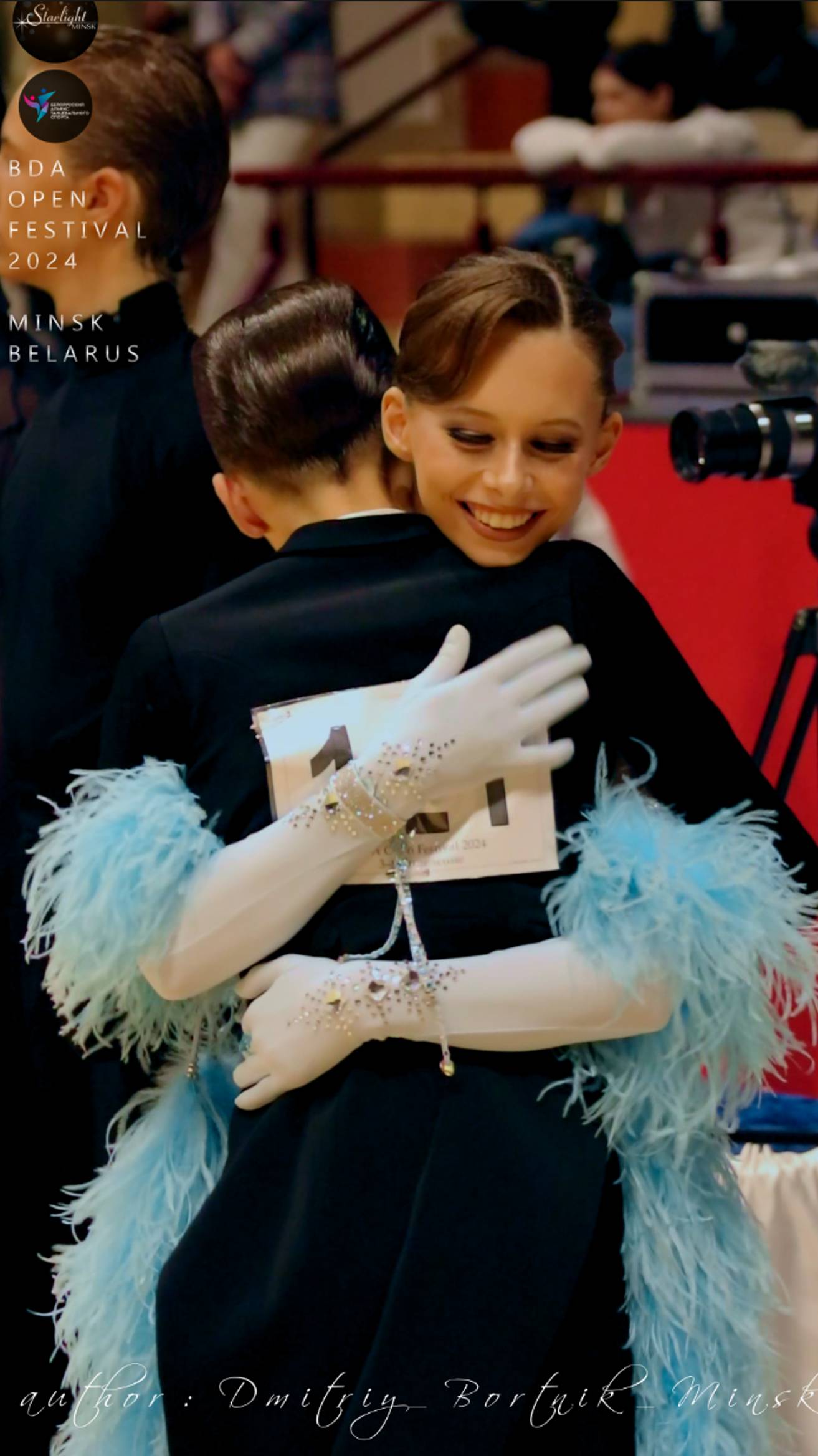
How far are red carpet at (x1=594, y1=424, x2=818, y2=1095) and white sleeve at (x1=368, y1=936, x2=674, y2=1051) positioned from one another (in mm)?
518

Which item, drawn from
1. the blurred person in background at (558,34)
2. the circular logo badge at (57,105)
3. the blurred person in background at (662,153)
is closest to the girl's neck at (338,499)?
the circular logo badge at (57,105)

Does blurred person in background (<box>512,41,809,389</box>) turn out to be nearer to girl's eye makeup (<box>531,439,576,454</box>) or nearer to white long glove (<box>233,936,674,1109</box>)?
girl's eye makeup (<box>531,439,576,454</box>)

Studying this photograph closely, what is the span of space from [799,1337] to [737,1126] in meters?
0.19

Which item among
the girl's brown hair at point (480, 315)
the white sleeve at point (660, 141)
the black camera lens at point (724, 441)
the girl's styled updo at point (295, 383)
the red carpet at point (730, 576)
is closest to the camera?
the girl's brown hair at point (480, 315)

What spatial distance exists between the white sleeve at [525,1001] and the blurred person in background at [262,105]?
216 cm

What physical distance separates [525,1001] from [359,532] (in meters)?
0.35

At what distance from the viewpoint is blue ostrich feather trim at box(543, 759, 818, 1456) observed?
107 cm

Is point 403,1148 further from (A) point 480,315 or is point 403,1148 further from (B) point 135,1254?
(A) point 480,315

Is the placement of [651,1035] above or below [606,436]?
below

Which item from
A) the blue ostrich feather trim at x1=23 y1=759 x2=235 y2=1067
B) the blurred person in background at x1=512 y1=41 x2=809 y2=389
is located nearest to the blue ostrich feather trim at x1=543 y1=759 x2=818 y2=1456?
the blue ostrich feather trim at x1=23 y1=759 x2=235 y2=1067

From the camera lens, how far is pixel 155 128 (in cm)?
142

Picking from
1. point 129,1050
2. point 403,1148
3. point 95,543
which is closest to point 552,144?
point 95,543

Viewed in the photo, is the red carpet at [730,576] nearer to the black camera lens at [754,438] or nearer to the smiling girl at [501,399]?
the black camera lens at [754,438]

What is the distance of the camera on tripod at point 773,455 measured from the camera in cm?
139
